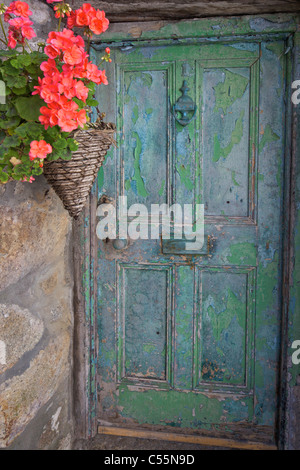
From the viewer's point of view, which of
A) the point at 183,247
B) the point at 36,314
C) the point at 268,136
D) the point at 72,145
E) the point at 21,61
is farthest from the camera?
the point at 183,247

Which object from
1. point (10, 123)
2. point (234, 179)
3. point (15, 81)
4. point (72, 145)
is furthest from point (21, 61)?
point (234, 179)

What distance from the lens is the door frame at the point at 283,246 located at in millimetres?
1897

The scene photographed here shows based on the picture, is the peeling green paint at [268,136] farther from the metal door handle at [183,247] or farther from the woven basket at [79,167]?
the woven basket at [79,167]

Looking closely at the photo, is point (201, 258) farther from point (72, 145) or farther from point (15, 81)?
point (15, 81)

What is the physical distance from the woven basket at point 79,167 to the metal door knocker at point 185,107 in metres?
0.62

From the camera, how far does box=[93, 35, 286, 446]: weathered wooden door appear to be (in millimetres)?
2004

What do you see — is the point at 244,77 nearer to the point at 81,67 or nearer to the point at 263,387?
the point at 81,67

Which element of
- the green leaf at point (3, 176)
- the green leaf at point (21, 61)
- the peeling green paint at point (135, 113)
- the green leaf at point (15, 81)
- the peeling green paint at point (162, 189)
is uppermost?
the peeling green paint at point (135, 113)

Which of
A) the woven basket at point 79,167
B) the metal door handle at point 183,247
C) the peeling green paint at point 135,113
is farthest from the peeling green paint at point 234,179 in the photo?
the woven basket at point 79,167

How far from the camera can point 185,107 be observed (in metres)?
2.01

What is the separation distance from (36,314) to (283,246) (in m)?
1.26

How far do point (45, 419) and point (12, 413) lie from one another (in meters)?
0.34

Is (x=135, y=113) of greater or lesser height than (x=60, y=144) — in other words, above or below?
above

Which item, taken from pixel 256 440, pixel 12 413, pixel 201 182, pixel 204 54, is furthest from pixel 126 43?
pixel 256 440
